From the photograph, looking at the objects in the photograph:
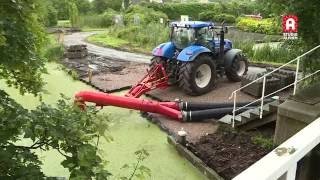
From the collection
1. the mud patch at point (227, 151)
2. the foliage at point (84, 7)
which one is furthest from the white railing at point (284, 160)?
the foliage at point (84, 7)

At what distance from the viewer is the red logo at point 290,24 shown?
6329 mm

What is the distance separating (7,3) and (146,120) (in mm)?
6377

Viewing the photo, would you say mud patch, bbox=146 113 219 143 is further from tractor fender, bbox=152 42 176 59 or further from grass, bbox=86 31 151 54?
grass, bbox=86 31 151 54

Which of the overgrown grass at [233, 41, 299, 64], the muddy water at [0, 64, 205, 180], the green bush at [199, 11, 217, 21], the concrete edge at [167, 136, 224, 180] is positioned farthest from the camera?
the green bush at [199, 11, 217, 21]

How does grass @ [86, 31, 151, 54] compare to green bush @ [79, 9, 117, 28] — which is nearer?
grass @ [86, 31, 151, 54]

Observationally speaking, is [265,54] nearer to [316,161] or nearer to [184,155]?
[184,155]

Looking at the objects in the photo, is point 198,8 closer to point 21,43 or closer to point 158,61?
point 158,61

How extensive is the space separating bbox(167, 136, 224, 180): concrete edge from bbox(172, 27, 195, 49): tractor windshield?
3.74 m

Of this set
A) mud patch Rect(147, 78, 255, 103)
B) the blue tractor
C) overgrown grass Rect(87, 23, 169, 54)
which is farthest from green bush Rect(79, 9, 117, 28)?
mud patch Rect(147, 78, 255, 103)

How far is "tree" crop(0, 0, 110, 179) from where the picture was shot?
2.27 m

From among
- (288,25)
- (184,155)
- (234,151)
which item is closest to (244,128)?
(234,151)

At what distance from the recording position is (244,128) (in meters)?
7.03

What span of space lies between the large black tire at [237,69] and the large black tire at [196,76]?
859 millimetres

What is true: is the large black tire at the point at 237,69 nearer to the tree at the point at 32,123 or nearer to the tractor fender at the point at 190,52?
the tractor fender at the point at 190,52
